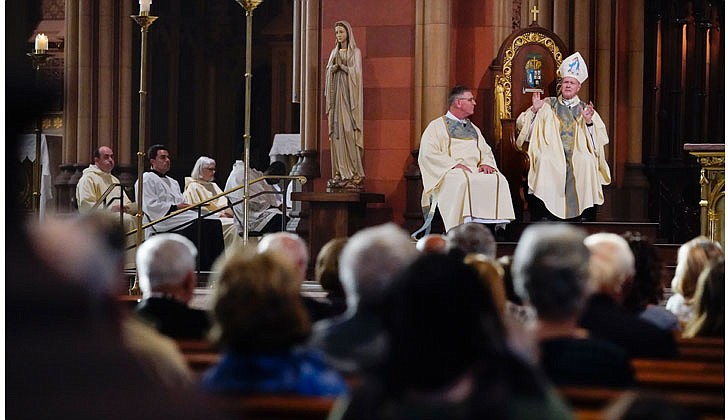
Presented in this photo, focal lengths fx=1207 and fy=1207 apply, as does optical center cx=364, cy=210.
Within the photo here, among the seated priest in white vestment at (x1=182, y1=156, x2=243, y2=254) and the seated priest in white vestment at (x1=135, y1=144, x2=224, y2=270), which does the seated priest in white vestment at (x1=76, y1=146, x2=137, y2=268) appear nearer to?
the seated priest in white vestment at (x1=135, y1=144, x2=224, y2=270)

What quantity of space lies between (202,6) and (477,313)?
17828 millimetres

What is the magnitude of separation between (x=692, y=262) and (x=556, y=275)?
2.30 meters

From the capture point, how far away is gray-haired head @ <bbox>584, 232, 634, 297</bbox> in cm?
359

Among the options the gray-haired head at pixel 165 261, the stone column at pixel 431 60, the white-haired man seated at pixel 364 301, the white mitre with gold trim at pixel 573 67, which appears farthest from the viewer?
the stone column at pixel 431 60

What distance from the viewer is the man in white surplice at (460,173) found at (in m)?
11.2

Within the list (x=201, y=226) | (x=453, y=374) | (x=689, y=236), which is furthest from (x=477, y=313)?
(x=689, y=236)

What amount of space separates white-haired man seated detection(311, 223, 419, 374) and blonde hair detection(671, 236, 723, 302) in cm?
196

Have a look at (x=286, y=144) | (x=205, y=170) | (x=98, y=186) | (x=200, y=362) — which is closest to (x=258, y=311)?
(x=200, y=362)

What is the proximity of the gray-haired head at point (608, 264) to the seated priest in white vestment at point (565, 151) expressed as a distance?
25.1ft

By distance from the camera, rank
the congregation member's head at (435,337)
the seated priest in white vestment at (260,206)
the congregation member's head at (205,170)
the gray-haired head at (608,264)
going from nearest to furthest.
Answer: the congregation member's head at (435,337) → the gray-haired head at (608,264) → the seated priest in white vestment at (260,206) → the congregation member's head at (205,170)

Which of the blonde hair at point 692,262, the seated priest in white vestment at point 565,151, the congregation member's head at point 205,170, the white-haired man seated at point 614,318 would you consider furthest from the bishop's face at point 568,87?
the white-haired man seated at point 614,318

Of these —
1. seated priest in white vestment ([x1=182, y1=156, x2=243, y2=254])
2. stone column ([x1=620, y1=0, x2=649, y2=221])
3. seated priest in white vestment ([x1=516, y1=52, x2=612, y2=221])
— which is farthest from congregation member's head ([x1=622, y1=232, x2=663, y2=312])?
seated priest in white vestment ([x1=182, y1=156, x2=243, y2=254])

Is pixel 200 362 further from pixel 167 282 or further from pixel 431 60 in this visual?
pixel 431 60

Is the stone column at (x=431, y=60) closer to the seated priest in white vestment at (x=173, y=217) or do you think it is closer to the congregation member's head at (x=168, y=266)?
the seated priest in white vestment at (x=173, y=217)
